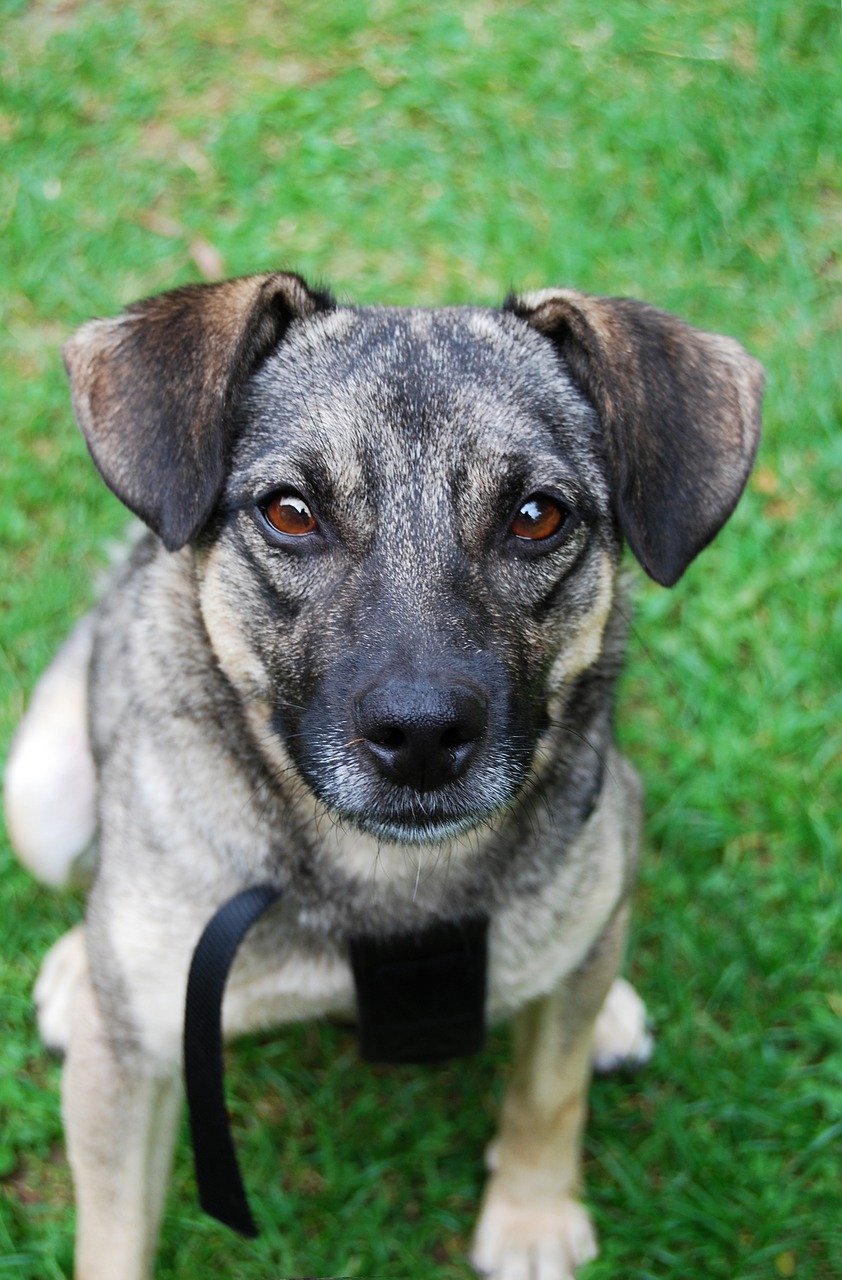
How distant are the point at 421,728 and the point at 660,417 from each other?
41.0 inches

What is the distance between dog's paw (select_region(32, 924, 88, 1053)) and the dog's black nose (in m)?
2.00

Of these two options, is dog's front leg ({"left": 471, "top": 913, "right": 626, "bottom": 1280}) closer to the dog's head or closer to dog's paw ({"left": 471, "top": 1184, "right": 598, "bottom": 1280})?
dog's paw ({"left": 471, "top": 1184, "right": 598, "bottom": 1280})

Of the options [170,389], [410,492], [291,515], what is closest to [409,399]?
[410,492]

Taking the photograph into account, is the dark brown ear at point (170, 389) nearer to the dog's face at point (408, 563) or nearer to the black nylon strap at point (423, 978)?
the dog's face at point (408, 563)

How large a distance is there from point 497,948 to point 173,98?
16.3ft

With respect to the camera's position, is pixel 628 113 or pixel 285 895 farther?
pixel 628 113

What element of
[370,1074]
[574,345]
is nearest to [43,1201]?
[370,1074]

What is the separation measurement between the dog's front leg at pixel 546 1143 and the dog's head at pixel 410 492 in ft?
2.78

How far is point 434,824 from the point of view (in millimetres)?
2861

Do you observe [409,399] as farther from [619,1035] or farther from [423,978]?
[619,1035]

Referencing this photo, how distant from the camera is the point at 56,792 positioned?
4.12 metres

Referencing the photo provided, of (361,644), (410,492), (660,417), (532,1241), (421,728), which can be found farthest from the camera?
(532,1241)

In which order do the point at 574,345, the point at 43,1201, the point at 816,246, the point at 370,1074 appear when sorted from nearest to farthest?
the point at 574,345 → the point at 43,1201 → the point at 370,1074 → the point at 816,246

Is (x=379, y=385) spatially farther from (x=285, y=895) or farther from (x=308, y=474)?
(x=285, y=895)
